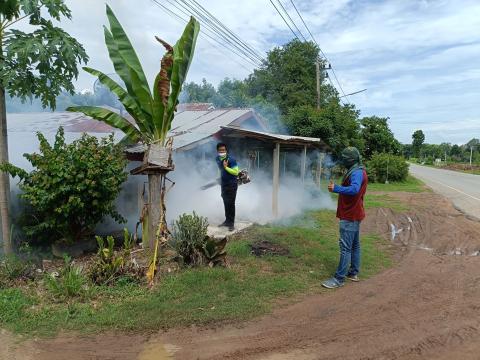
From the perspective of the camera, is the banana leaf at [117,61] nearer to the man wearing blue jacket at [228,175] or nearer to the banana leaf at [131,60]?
the banana leaf at [131,60]

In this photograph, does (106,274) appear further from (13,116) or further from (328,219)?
(13,116)

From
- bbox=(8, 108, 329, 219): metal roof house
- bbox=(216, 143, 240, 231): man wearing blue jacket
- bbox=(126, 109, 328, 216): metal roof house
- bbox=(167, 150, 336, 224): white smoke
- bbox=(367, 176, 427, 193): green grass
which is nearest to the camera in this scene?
bbox=(216, 143, 240, 231): man wearing blue jacket

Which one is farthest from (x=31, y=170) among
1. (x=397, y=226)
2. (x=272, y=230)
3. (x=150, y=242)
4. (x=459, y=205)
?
(x=459, y=205)

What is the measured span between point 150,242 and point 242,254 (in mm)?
1618

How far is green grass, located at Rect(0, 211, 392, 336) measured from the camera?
470 cm

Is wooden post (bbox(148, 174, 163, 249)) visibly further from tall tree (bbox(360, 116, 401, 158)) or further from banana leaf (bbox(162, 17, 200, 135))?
tall tree (bbox(360, 116, 401, 158))

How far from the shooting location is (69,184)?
22.8ft

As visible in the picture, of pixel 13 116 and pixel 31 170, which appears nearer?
pixel 31 170

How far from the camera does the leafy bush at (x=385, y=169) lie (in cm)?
2725

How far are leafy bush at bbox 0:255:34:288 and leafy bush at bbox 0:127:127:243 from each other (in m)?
1.04

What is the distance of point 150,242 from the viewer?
7105mm

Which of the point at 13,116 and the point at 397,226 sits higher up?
the point at 13,116

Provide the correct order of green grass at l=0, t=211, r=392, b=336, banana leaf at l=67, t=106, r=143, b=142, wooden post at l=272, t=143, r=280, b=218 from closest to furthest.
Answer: green grass at l=0, t=211, r=392, b=336
banana leaf at l=67, t=106, r=143, b=142
wooden post at l=272, t=143, r=280, b=218

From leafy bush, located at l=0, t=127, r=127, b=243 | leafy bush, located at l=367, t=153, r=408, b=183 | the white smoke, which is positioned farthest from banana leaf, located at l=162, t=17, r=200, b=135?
leafy bush, located at l=367, t=153, r=408, b=183
